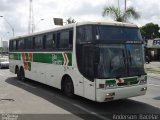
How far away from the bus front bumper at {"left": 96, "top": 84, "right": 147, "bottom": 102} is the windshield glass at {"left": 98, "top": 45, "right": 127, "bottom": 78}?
507mm

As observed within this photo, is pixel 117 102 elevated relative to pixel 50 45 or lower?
lower

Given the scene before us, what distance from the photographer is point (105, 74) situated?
10336 mm

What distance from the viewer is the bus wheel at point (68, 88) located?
12.6 m

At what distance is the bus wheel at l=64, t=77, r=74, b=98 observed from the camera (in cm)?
1259

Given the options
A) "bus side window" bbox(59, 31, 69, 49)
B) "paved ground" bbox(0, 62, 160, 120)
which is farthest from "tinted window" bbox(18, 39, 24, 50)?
"bus side window" bbox(59, 31, 69, 49)

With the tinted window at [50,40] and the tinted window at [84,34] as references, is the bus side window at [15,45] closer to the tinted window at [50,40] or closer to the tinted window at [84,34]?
the tinted window at [50,40]

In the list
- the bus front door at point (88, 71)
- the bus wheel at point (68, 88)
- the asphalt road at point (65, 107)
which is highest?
the bus front door at point (88, 71)

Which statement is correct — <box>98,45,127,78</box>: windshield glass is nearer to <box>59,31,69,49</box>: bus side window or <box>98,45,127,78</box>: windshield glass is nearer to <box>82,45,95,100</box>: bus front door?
<box>82,45,95,100</box>: bus front door

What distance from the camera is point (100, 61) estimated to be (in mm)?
10328

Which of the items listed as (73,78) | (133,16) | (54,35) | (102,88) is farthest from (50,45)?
(133,16)

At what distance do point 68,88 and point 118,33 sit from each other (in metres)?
3.34

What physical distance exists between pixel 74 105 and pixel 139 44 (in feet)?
10.9

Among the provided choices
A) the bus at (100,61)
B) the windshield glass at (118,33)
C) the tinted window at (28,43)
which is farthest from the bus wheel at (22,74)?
the windshield glass at (118,33)

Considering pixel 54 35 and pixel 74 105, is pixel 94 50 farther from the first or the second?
pixel 54 35
